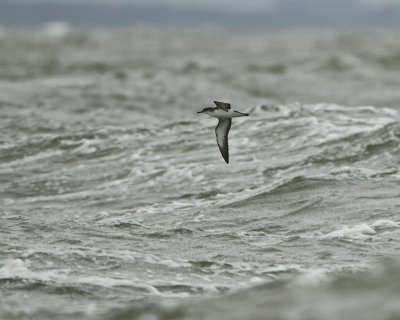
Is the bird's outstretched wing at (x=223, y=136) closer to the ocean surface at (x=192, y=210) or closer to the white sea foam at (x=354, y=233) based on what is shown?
the ocean surface at (x=192, y=210)

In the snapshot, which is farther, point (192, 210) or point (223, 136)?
point (192, 210)

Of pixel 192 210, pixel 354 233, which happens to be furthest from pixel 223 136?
pixel 354 233

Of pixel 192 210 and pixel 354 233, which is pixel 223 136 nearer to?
pixel 192 210

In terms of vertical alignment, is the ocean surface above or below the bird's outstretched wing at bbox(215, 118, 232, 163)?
below

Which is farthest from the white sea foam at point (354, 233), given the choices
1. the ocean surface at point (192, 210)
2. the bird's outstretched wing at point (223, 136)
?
the bird's outstretched wing at point (223, 136)

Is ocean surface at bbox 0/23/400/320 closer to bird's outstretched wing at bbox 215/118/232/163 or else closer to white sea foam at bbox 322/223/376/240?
white sea foam at bbox 322/223/376/240

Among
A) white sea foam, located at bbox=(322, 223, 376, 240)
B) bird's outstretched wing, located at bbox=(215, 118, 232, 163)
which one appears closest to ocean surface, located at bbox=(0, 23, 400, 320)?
white sea foam, located at bbox=(322, 223, 376, 240)

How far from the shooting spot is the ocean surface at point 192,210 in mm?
9969

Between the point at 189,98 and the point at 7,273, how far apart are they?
2007 centimetres

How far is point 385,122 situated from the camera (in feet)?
70.1

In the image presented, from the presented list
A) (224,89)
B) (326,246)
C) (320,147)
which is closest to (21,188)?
(320,147)

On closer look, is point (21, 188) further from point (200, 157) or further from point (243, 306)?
point (243, 306)

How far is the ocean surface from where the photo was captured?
9.97 meters

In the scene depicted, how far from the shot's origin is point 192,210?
50.3ft
